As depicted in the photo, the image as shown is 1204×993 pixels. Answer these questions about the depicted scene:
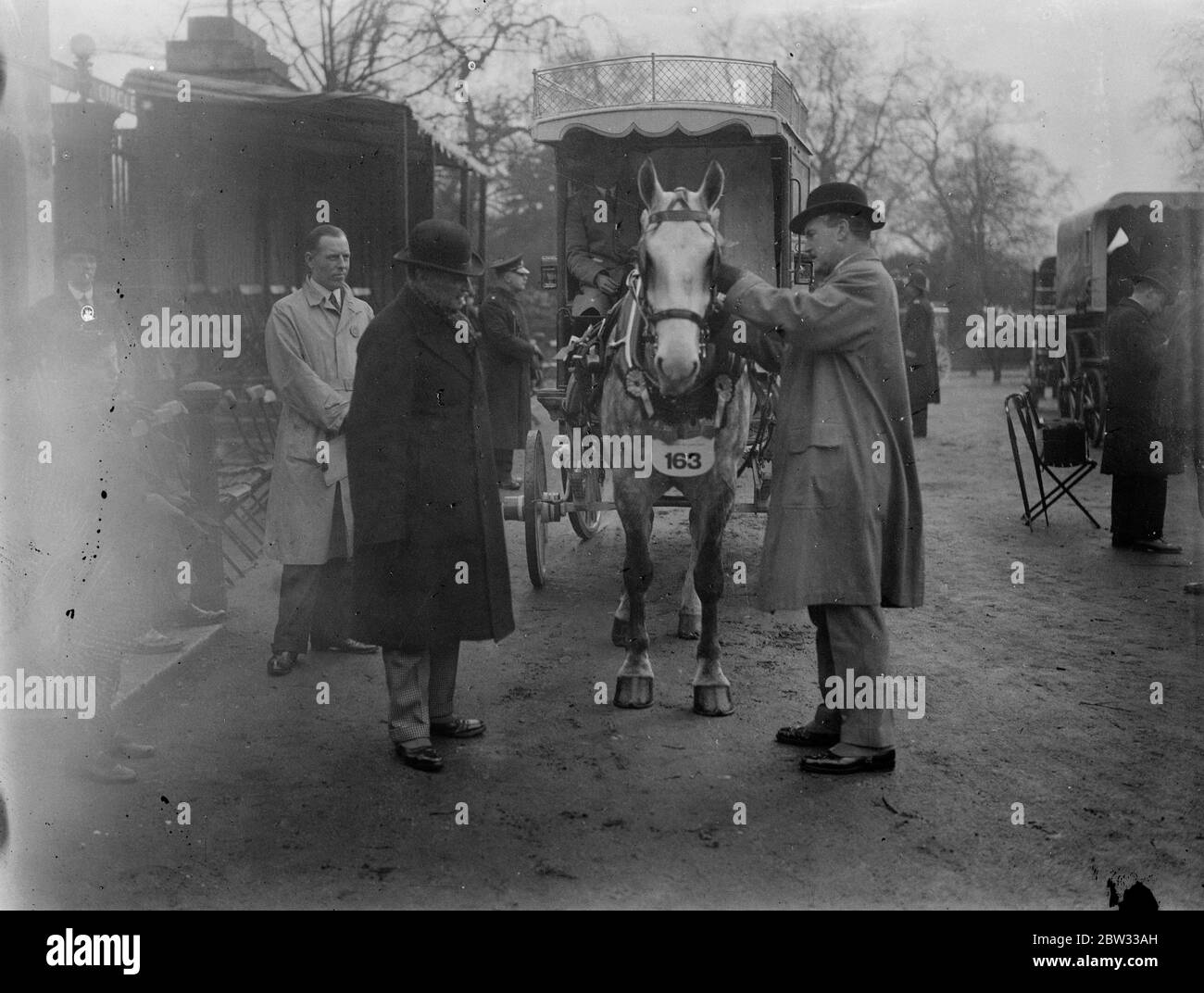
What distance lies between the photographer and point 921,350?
638 inches

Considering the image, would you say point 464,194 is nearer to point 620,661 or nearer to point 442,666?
point 620,661

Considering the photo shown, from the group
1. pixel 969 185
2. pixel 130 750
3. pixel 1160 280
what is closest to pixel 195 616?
pixel 130 750

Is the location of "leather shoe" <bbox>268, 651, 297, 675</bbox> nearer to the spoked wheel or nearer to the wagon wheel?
the wagon wheel

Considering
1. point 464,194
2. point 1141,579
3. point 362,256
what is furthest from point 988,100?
point 1141,579

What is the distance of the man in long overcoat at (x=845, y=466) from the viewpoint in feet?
15.8

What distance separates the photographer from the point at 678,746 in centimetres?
523

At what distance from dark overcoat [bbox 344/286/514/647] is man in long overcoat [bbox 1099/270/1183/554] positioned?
6.15m

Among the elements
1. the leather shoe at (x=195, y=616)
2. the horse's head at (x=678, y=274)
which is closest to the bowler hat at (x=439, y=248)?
the horse's head at (x=678, y=274)

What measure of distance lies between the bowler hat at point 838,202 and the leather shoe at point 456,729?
99.0 inches

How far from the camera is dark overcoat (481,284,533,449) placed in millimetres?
12008

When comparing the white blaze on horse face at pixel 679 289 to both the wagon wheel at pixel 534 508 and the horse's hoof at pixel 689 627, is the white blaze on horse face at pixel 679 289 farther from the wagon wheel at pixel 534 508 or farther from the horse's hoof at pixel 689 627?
the wagon wheel at pixel 534 508

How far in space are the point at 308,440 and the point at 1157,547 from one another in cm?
662

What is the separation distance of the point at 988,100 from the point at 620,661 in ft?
40.1
